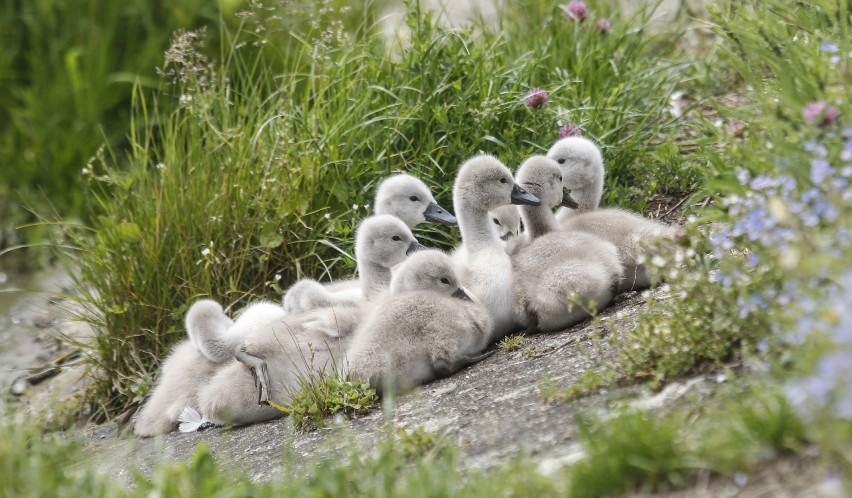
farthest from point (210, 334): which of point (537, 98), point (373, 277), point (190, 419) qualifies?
point (537, 98)

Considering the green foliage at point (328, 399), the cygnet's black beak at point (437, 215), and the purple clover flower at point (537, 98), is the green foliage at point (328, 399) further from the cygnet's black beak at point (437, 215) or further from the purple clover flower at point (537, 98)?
the purple clover flower at point (537, 98)

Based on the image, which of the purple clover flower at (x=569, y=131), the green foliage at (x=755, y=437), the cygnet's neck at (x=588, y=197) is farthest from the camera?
the purple clover flower at (x=569, y=131)

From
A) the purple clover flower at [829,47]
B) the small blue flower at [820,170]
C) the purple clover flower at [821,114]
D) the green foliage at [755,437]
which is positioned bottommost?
the green foliage at [755,437]

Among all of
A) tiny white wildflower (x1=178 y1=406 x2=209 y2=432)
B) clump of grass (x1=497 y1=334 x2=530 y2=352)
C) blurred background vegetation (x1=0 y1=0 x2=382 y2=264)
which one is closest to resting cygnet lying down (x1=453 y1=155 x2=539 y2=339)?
clump of grass (x1=497 y1=334 x2=530 y2=352)

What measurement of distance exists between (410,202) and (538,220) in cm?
76

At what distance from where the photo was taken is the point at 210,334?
6105 millimetres

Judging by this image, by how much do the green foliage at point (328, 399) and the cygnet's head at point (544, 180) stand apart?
156 cm

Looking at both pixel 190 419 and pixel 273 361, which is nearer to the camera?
pixel 273 361

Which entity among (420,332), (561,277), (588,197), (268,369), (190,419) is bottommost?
(190,419)

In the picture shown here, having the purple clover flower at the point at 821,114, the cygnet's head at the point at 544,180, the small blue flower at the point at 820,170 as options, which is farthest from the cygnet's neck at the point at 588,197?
the small blue flower at the point at 820,170

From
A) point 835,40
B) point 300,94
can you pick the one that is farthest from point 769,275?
point 300,94

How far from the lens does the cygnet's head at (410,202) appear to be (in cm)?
659

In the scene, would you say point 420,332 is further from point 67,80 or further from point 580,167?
point 67,80

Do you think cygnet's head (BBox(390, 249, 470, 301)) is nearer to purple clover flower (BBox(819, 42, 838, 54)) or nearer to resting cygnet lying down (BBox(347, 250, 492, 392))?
resting cygnet lying down (BBox(347, 250, 492, 392))
